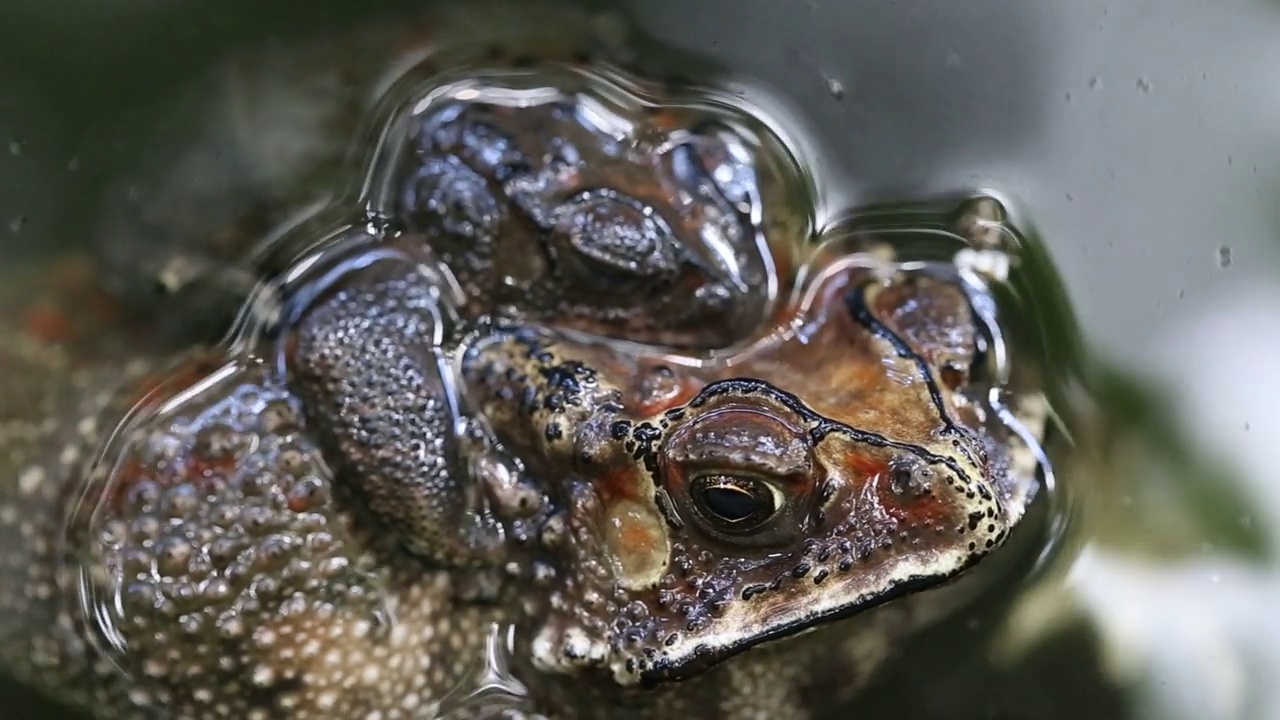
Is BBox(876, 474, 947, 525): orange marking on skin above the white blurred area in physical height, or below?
above

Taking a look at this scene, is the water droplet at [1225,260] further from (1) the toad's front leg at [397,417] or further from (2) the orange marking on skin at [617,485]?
(1) the toad's front leg at [397,417]

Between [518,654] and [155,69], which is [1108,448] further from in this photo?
[155,69]

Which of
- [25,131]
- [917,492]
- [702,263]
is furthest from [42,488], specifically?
[917,492]

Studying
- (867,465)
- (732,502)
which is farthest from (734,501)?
(867,465)

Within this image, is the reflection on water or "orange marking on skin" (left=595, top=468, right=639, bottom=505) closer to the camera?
"orange marking on skin" (left=595, top=468, right=639, bottom=505)

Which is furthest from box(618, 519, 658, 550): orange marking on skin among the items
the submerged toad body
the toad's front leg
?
the toad's front leg

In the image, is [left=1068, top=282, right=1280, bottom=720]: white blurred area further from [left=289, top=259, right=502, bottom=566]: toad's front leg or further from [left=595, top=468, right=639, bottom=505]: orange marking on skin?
[left=289, top=259, right=502, bottom=566]: toad's front leg

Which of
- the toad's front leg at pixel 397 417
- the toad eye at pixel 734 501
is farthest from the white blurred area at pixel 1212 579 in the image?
the toad's front leg at pixel 397 417
